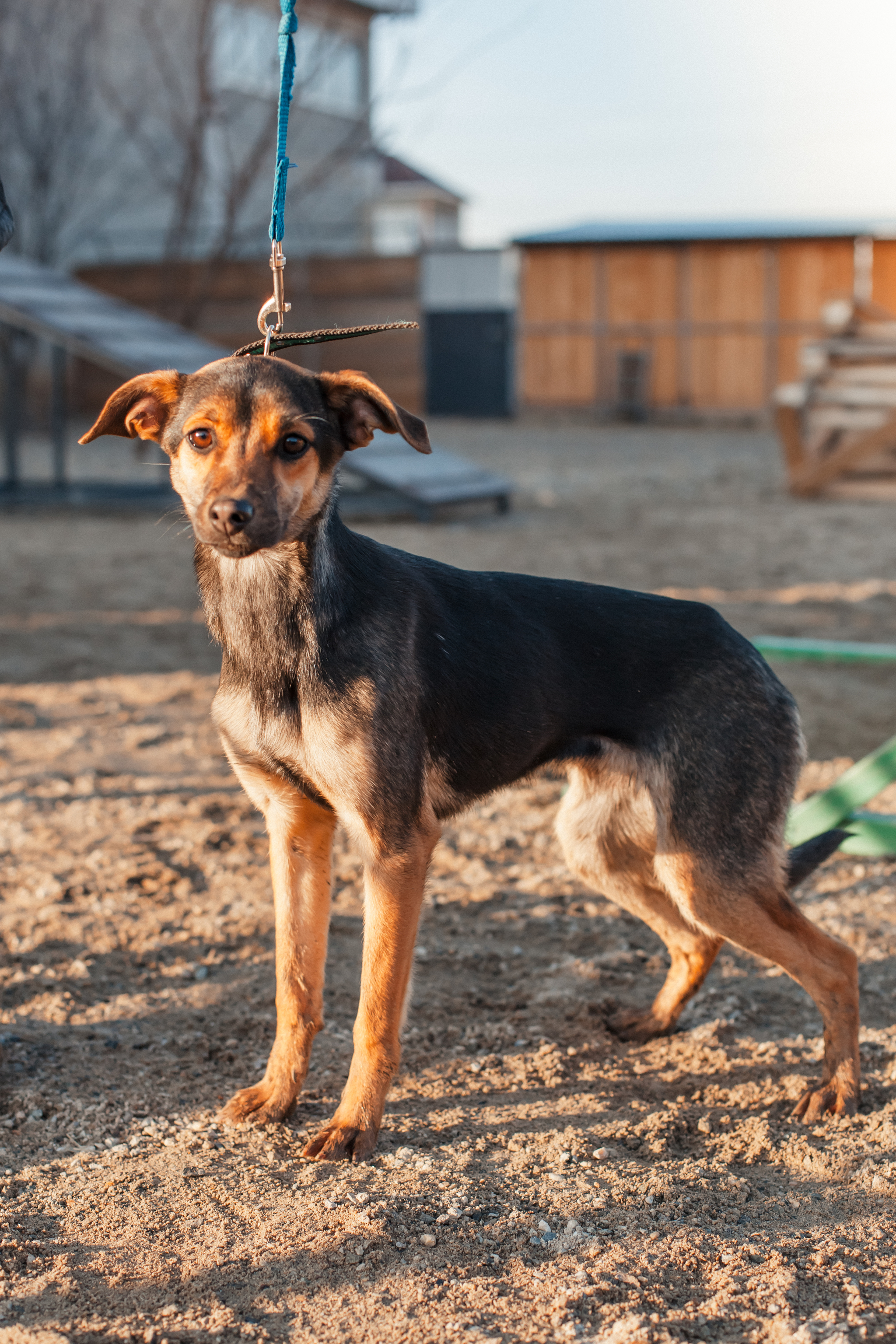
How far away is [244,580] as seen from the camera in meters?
3.00

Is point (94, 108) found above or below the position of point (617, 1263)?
above

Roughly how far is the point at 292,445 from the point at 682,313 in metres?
25.4

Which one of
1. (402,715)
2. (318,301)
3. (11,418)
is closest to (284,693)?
(402,715)

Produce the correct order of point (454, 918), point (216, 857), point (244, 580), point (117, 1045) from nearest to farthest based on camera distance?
point (244, 580) → point (117, 1045) → point (454, 918) → point (216, 857)

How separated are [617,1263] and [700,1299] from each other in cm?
19

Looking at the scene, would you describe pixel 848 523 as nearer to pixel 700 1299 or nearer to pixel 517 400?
pixel 700 1299

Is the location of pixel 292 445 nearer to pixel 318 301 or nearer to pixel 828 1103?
pixel 828 1103

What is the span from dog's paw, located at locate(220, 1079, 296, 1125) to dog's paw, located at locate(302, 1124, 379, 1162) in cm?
17

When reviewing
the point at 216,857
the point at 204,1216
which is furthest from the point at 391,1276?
the point at 216,857

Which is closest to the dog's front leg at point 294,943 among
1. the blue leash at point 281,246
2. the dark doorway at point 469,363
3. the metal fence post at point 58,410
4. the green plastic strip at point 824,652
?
the blue leash at point 281,246

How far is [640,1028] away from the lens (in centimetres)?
362

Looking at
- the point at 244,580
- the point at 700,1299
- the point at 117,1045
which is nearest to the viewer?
the point at 700,1299

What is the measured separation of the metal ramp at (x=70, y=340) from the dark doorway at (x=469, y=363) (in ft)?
39.4

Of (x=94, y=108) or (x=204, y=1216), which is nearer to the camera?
(x=204, y=1216)
